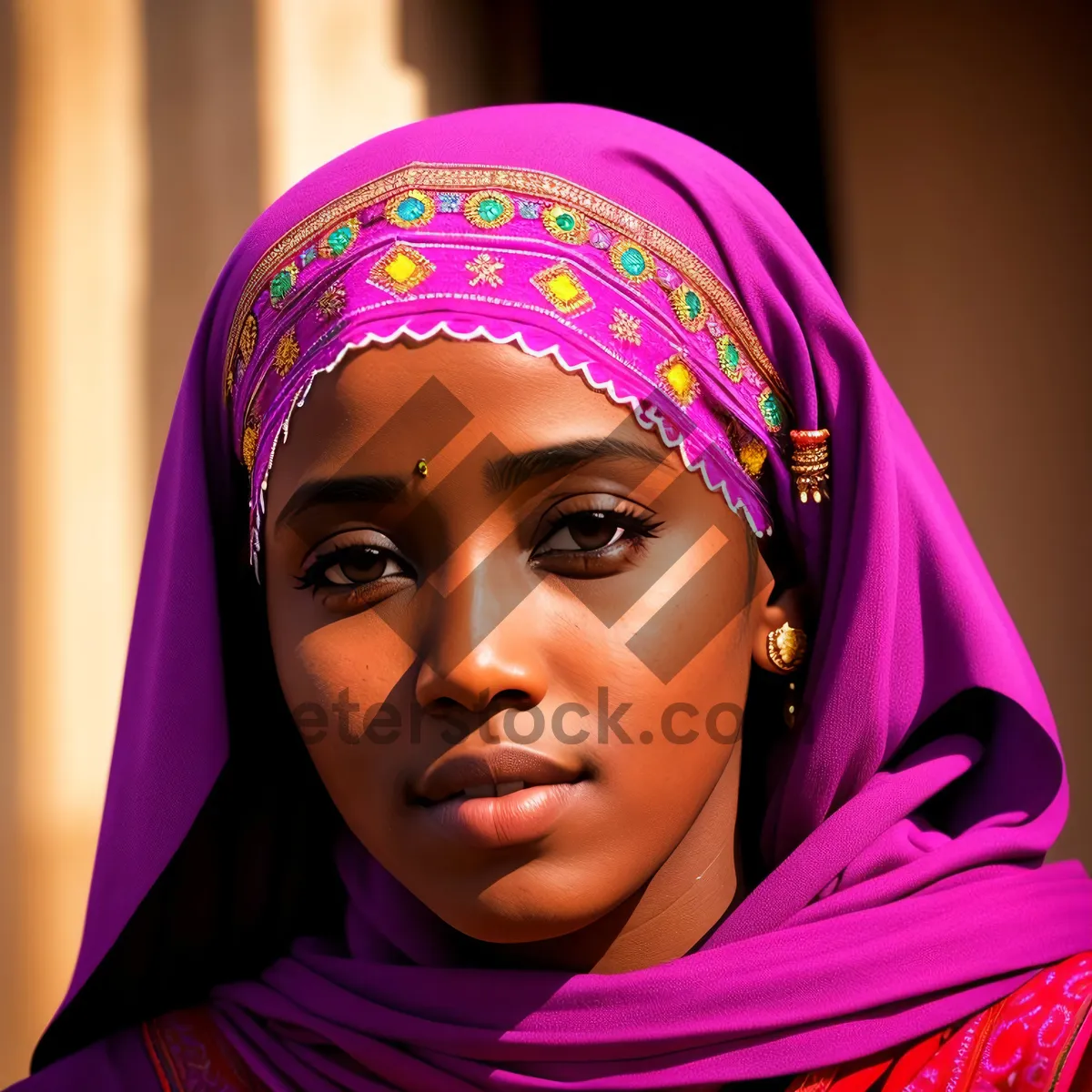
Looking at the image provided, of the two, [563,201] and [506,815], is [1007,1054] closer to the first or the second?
[506,815]

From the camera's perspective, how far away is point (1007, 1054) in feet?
5.64

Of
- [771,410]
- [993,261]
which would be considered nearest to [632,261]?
[771,410]

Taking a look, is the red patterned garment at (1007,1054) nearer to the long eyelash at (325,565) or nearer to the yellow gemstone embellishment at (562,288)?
the long eyelash at (325,565)

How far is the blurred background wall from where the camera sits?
10.2ft

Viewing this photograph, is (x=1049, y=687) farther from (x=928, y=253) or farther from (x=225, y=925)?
(x=225, y=925)

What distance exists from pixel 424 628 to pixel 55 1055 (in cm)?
99

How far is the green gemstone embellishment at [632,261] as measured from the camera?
192 centimetres

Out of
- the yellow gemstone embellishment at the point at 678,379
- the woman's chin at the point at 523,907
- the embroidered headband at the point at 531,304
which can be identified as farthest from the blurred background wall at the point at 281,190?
the woman's chin at the point at 523,907

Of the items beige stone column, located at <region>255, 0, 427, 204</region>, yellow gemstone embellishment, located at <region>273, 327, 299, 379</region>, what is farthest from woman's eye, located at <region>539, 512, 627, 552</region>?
beige stone column, located at <region>255, 0, 427, 204</region>

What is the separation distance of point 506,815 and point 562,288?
0.68m

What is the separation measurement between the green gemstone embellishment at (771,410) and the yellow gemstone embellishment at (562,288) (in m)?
0.29

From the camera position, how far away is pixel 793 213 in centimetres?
336

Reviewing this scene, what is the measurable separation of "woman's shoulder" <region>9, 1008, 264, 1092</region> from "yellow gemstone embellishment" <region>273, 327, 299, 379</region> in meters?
0.97

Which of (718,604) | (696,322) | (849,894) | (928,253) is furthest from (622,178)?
(928,253)
